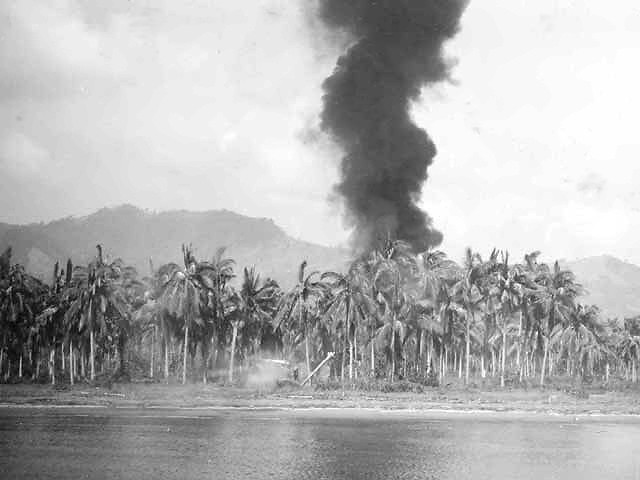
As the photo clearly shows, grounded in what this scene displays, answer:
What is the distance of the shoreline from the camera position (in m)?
46.8

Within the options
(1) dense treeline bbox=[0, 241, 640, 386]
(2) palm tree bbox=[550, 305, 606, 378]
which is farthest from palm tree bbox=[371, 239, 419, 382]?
(2) palm tree bbox=[550, 305, 606, 378]

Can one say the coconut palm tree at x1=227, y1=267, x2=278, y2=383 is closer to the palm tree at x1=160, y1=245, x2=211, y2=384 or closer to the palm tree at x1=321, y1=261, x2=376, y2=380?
the palm tree at x1=160, y1=245, x2=211, y2=384

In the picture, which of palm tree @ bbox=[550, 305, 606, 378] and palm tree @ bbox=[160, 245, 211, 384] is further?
palm tree @ bbox=[550, 305, 606, 378]

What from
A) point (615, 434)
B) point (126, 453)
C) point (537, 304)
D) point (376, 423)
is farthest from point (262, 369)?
point (126, 453)

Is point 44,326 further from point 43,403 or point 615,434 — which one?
point 615,434

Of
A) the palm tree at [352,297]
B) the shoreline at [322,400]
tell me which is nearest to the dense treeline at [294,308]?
the palm tree at [352,297]

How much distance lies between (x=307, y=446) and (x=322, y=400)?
23127 millimetres

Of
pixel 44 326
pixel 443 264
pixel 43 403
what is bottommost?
pixel 43 403

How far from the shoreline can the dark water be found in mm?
4400

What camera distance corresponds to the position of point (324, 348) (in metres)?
80.9

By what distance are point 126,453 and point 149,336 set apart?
200 feet

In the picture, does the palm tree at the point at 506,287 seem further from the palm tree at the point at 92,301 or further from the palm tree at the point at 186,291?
the palm tree at the point at 92,301

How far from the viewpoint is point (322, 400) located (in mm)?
51781

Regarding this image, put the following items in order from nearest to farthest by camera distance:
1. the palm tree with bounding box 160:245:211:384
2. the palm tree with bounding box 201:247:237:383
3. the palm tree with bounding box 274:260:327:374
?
the palm tree with bounding box 160:245:211:384
the palm tree with bounding box 274:260:327:374
the palm tree with bounding box 201:247:237:383
